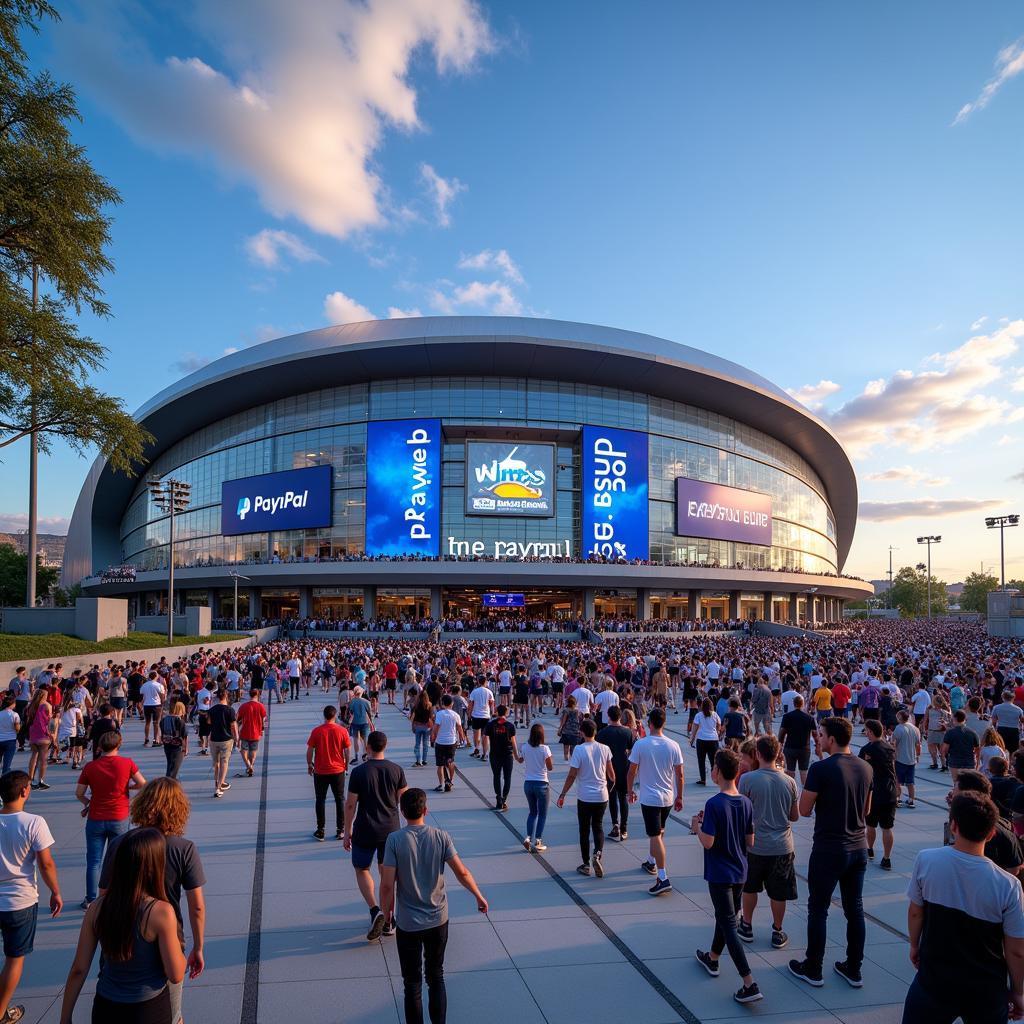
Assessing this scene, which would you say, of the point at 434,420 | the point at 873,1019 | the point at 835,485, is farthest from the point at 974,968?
the point at 835,485

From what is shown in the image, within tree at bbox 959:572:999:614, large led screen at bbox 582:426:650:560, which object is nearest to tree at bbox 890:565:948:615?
tree at bbox 959:572:999:614

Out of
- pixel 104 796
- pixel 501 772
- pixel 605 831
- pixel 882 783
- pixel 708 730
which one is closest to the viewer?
pixel 104 796

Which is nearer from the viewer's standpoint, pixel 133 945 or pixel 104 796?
pixel 133 945

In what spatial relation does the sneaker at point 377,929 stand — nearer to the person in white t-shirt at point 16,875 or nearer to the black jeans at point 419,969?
the black jeans at point 419,969

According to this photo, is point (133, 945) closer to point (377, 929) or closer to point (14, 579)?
point (377, 929)

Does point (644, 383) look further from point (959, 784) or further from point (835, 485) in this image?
point (959, 784)

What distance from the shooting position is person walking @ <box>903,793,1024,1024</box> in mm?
3576

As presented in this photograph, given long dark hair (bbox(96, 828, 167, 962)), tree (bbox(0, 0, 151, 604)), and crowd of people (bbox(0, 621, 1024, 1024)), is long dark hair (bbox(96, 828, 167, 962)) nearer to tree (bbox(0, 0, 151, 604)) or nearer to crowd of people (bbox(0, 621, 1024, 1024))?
crowd of people (bbox(0, 621, 1024, 1024))

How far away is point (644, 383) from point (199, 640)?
42062mm

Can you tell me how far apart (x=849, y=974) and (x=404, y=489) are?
5210 centimetres

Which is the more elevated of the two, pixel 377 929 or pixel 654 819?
pixel 654 819

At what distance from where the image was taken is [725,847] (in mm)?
5422

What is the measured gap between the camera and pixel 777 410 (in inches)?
2611

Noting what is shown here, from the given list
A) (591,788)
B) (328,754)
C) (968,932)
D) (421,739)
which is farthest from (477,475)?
(968,932)
